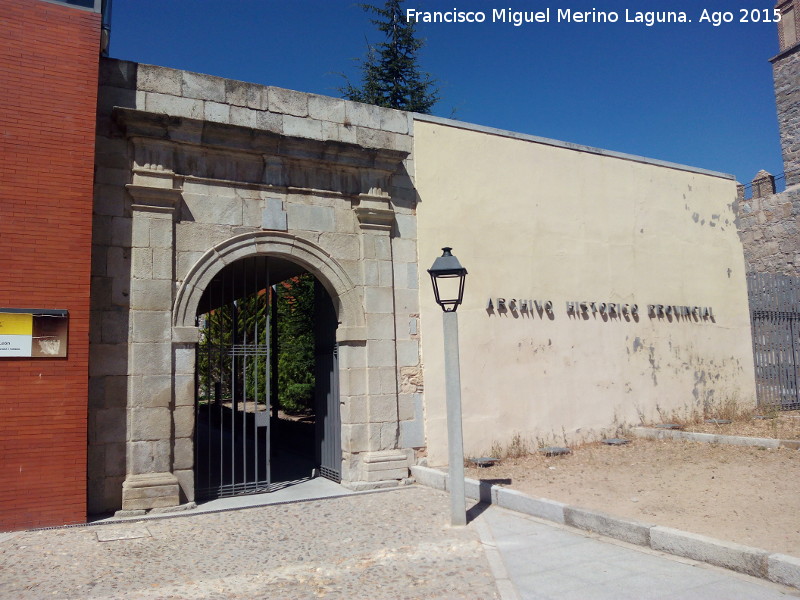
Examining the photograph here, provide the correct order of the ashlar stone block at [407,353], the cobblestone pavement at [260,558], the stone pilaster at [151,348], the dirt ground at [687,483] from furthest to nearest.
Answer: the ashlar stone block at [407,353] < the stone pilaster at [151,348] < the dirt ground at [687,483] < the cobblestone pavement at [260,558]

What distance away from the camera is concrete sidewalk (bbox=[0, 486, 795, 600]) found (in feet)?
14.8

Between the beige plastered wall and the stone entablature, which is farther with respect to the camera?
the beige plastered wall

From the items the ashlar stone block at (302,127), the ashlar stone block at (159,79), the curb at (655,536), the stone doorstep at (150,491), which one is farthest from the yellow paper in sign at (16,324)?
the curb at (655,536)

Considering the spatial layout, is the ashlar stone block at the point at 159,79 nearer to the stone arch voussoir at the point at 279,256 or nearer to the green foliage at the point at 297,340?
the stone arch voussoir at the point at 279,256

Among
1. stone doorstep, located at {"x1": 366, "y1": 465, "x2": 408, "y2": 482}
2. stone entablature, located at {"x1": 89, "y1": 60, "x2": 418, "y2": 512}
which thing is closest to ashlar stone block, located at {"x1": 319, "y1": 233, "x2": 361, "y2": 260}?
stone entablature, located at {"x1": 89, "y1": 60, "x2": 418, "y2": 512}

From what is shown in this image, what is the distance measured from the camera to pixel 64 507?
20.8 ft

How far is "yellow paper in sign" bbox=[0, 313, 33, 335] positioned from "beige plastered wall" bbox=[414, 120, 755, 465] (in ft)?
15.1

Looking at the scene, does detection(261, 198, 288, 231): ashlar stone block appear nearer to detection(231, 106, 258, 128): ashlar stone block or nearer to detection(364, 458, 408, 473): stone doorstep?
detection(231, 106, 258, 128): ashlar stone block

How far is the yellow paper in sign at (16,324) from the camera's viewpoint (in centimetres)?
620

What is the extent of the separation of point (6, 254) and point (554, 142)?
25.3ft

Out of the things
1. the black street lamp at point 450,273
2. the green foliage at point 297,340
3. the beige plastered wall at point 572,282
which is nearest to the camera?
the black street lamp at point 450,273

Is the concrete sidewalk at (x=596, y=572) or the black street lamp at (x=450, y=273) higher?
the black street lamp at (x=450, y=273)

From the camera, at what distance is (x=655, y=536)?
205 inches

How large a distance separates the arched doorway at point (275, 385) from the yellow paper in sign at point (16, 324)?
1.95 m
